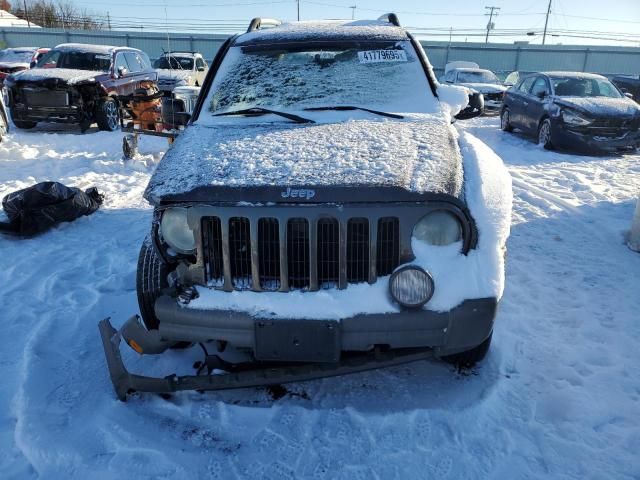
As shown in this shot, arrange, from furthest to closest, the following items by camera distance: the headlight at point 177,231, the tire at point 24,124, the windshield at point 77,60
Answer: the windshield at point 77,60 < the tire at point 24,124 < the headlight at point 177,231

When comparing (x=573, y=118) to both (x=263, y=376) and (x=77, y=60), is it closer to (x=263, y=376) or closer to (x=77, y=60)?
(x=263, y=376)

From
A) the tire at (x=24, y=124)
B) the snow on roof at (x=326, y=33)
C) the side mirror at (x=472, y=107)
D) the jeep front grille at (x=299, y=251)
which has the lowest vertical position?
the tire at (x=24, y=124)

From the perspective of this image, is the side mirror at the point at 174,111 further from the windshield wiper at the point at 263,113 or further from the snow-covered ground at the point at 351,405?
the snow-covered ground at the point at 351,405

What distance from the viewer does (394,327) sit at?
2.35 m

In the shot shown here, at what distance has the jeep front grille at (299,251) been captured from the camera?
2.41 meters

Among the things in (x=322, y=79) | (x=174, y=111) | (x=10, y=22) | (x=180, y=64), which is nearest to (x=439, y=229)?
(x=322, y=79)

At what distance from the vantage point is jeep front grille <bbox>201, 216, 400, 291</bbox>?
2408 mm

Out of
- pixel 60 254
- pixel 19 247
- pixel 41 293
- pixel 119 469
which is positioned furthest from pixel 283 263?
pixel 19 247

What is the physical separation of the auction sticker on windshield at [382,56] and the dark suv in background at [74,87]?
8.95 meters

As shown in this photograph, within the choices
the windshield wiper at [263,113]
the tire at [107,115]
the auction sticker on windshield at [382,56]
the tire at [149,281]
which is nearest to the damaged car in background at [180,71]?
the tire at [107,115]

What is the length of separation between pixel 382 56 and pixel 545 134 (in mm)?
7813

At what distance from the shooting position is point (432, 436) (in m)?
2.46

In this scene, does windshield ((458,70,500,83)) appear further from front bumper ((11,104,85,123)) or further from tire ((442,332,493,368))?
tire ((442,332,493,368))

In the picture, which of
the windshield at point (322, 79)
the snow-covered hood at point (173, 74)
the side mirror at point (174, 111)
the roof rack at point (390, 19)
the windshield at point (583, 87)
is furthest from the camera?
the snow-covered hood at point (173, 74)
